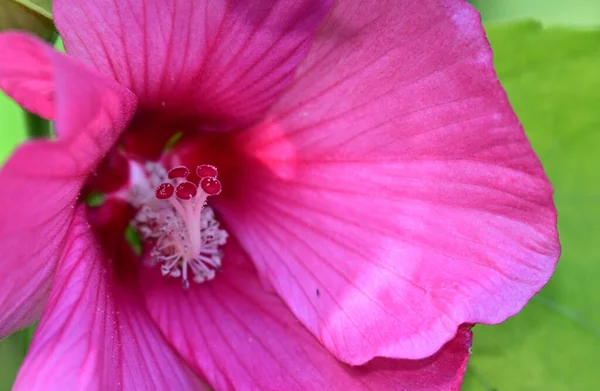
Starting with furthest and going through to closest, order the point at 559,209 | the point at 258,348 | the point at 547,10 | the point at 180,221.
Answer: the point at 547,10 < the point at 559,209 < the point at 180,221 < the point at 258,348

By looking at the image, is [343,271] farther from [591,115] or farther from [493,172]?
[591,115]

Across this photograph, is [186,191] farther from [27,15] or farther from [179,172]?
[27,15]

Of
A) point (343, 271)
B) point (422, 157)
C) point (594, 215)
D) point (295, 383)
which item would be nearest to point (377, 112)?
point (422, 157)

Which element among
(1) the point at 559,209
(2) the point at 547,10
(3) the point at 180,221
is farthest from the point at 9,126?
(2) the point at 547,10

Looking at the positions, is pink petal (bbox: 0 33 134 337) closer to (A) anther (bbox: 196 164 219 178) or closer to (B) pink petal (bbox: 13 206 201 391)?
(B) pink petal (bbox: 13 206 201 391)

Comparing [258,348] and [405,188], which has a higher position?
[405,188]

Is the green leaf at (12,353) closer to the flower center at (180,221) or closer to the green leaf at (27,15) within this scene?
the flower center at (180,221)

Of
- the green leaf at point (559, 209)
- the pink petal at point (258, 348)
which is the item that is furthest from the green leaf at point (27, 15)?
the green leaf at point (559, 209)
